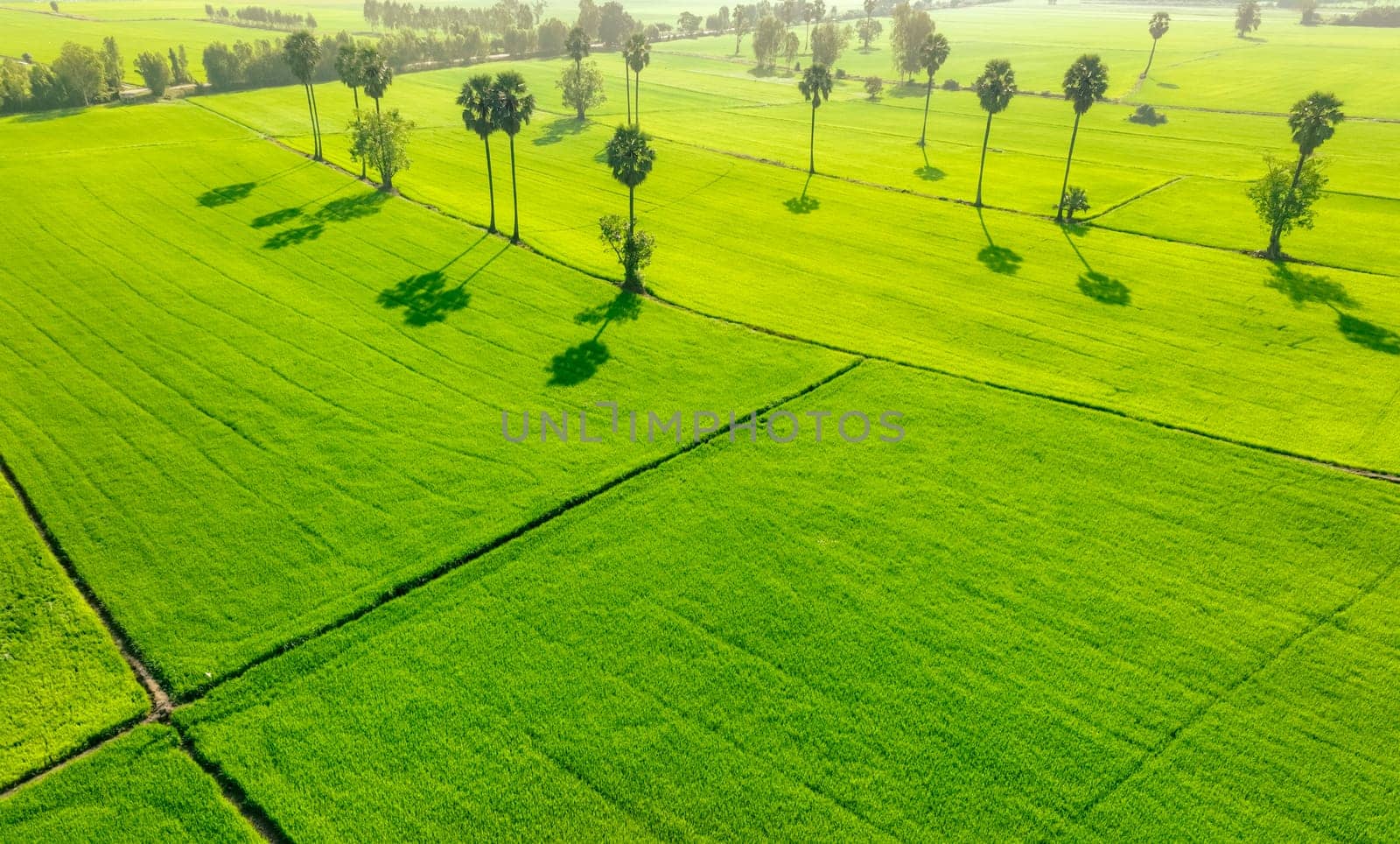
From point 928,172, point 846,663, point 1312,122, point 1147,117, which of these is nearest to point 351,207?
point 928,172

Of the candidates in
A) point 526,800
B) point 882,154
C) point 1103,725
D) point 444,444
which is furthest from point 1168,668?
point 882,154

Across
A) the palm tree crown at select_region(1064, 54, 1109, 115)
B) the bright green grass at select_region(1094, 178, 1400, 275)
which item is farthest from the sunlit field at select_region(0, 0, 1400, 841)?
the palm tree crown at select_region(1064, 54, 1109, 115)

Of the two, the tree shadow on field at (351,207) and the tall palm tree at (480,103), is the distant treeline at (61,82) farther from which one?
the tall palm tree at (480,103)

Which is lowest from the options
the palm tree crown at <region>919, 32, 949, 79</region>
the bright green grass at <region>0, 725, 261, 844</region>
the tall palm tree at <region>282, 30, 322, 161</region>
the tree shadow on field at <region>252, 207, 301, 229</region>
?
the bright green grass at <region>0, 725, 261, 844</region>

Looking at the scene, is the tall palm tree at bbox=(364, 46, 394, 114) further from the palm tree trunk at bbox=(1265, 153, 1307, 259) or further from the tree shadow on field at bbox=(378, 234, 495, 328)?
the palm tree trunk at bbox=(1265, 153, 1307, 259)

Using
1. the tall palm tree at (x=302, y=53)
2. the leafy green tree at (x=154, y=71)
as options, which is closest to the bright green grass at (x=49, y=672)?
the tall palm tree at (x=302, y=53)

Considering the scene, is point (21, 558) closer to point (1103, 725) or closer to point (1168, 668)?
point (1103, 725)

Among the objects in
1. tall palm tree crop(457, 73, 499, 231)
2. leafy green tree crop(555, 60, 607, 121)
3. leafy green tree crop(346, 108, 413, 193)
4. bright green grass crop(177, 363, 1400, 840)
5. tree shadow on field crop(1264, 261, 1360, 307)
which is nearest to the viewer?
bright green grass crop(177, 363, 1400, 840)
